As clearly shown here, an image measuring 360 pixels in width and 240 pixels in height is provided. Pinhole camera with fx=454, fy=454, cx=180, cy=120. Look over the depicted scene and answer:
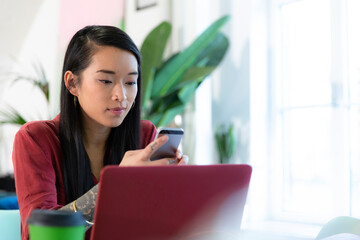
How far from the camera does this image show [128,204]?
0.67 meters

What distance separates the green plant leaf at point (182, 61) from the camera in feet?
9.36

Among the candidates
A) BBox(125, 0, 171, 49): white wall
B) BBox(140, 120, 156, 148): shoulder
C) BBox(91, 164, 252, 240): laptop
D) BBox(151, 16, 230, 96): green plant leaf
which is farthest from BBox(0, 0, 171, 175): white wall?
BBox(91, 164, 252, 240): laptop

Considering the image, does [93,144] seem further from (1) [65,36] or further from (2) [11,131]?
(2) [11,131]

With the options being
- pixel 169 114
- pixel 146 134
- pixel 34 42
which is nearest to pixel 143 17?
pixel 169 114

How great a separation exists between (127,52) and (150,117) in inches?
66.2

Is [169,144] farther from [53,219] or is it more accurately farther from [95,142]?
[95,142]

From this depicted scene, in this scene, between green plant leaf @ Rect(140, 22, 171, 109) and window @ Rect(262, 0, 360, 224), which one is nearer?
window @ Rect(262, 0, 360, 224)

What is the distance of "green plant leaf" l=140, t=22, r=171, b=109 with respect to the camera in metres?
2.80

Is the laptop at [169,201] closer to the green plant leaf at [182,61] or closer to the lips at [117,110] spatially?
the lips at [117,110]

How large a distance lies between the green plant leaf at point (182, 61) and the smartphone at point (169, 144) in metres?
1.97

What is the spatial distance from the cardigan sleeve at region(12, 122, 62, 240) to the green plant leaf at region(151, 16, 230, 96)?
1.61 metres

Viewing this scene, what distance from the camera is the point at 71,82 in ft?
4.45

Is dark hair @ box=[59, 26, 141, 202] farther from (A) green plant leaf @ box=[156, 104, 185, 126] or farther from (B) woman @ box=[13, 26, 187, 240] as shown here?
(A) green plant leaf @ box=[156, 104, 185, 126]

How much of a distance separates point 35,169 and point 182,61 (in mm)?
1814
